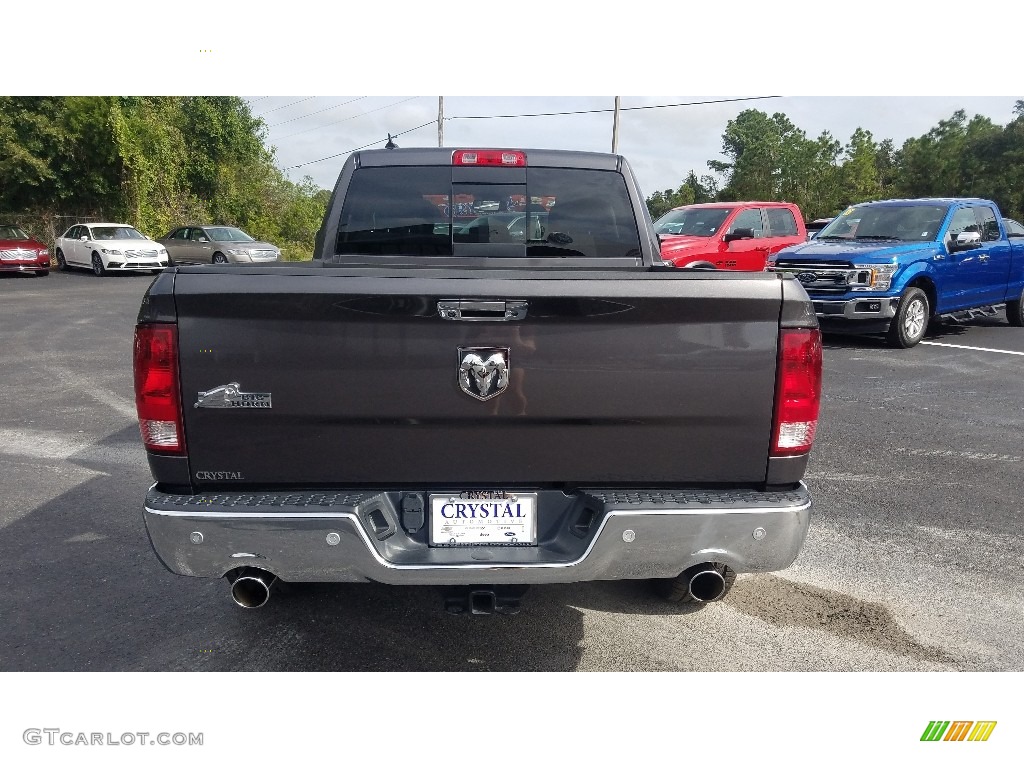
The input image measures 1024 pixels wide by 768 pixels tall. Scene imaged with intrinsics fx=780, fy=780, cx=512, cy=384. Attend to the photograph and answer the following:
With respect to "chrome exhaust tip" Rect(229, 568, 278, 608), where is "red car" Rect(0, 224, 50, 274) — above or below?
below

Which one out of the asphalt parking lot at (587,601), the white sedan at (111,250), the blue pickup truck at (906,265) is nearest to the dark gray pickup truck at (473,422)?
the asphalt parking lot at (587,601)

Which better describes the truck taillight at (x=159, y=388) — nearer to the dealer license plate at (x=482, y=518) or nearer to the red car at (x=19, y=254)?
the dealer license plate at (x=482, y=518)

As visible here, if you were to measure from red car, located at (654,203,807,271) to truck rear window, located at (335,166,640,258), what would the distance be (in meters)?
9.72

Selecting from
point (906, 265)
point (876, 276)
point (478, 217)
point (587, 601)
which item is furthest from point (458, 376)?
point (906, 265)

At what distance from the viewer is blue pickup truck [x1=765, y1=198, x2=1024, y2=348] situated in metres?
10.6

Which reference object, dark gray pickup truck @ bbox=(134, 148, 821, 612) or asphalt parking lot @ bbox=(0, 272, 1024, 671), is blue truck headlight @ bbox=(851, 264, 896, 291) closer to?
asphalt parking lot @ bbox=(0, 272, 1024, 671)

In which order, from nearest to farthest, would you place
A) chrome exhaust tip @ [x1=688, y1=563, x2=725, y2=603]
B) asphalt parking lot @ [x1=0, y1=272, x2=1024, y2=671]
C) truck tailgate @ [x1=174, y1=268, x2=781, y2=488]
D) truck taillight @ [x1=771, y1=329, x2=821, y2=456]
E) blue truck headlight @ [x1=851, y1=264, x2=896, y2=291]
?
truck tailgate @ [x1=174, y1=268, x2=781, y2=488]
truck taillight @ [x1=771, y1=329, x2=821, y2=456]
chrome exhaust tip @ [x1=688, y1=563, x2=725, y2=603]
asphalt parking lot @ [x1=0, y1=272, x2=1024, y2=671]
blue truck headlight @ [x1=851, y1=264, x2=896, y2=291]

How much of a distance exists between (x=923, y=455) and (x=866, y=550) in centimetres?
219

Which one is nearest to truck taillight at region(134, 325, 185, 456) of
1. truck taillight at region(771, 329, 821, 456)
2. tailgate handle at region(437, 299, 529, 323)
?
tailgate handle at region(437, 299, 529, 323)

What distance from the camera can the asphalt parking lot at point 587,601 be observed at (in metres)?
3.23

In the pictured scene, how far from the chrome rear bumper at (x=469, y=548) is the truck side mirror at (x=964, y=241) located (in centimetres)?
1035

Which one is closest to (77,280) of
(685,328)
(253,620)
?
(253,620)

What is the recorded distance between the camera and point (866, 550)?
172 inches
